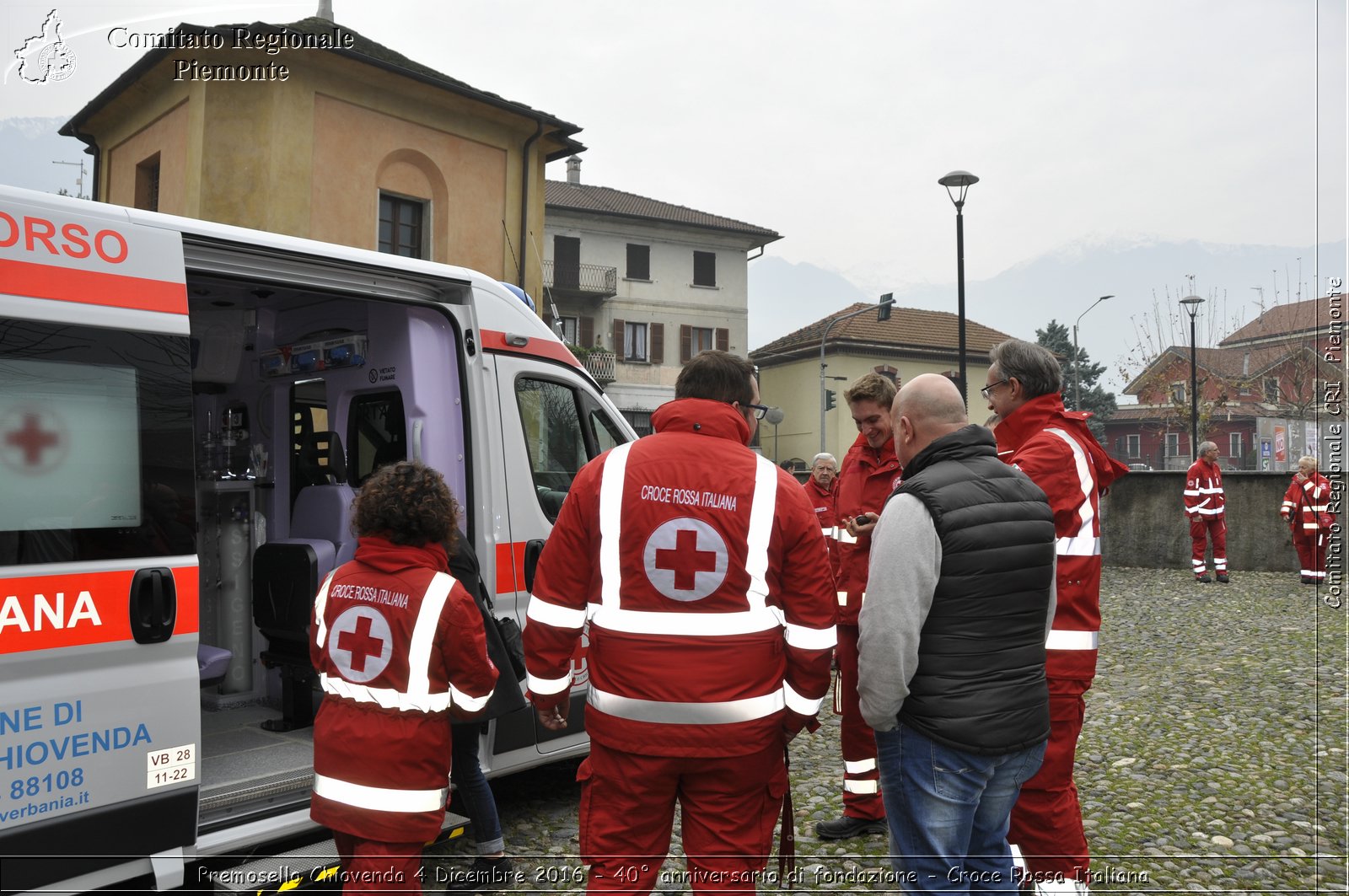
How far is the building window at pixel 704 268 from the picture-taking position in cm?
4428

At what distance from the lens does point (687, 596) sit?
9.20 ft

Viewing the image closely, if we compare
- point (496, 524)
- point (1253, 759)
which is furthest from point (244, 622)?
point (1253, 759)

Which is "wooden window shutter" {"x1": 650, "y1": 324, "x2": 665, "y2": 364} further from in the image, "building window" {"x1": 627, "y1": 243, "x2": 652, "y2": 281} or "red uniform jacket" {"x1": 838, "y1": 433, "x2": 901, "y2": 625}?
"red uniform jacket" {"x1": 838, "y1": 433, "x2": 901, "y2": 625}

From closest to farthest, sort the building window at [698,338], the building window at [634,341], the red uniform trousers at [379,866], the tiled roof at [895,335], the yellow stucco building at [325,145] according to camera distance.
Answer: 1. the red uniform trousers at [379,866]
2. the yellow stucco building at [325,145]
3. the building window at [634,341]
4. the building window at [698,338]
5. the tiled roof at [895,335]

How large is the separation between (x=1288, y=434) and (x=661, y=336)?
978 inches

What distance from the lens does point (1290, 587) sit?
1448cm

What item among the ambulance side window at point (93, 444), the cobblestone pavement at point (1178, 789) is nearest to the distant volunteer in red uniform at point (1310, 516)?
the cobblestone pavement at point (1178, 789)

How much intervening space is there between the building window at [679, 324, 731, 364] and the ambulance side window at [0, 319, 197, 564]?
132ft

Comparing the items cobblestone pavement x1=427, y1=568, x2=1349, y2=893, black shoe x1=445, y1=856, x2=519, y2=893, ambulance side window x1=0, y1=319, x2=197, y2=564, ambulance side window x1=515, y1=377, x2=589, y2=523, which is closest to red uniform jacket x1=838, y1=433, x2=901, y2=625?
cobblestone pavement x1=427, y1=568, x2=1349, y2=893

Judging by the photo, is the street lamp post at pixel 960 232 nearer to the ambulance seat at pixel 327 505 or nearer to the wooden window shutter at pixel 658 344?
the ambulance seat at pixel 327 505

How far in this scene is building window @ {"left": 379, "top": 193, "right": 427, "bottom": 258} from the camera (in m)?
19.3

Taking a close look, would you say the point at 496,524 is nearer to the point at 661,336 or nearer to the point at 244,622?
the point at 244,622

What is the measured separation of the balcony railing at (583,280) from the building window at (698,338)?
404cm

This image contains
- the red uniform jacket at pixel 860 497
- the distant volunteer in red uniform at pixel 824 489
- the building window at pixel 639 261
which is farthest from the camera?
the building window at pixel 639 261
